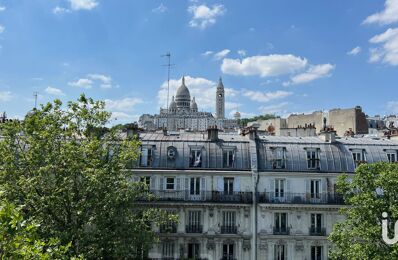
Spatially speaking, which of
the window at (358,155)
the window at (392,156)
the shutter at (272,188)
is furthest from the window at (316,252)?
the window at (392,156)

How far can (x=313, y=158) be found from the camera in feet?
106

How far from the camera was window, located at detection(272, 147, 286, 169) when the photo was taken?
104 feet

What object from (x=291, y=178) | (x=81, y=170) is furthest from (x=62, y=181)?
(x=291, y=178)

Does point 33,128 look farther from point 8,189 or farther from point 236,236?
point 236,236

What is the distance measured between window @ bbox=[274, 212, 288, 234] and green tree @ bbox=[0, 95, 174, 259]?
10.7 meters

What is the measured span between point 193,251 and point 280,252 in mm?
6032

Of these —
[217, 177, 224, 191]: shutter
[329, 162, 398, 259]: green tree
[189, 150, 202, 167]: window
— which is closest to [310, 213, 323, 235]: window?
[217, 177, 224, 191]: shutter

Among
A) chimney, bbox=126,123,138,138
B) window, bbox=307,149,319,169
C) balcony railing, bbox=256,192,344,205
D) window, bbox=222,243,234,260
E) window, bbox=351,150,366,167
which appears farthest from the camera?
chimney, bbox=126,123,138,138

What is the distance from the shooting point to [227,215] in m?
30.8

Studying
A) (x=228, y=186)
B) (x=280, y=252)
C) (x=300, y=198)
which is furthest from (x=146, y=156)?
(x=280, y=252)

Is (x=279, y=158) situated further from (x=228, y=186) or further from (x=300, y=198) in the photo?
(x=228, y=186)

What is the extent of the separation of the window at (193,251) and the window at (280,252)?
539 centimetres

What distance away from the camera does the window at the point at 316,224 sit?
30.7 meters

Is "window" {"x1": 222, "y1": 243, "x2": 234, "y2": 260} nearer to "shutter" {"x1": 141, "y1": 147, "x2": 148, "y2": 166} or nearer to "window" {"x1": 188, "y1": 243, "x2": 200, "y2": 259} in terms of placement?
"window" {"x1": 188, "y1": 243, "x2": 200, "y2": 259}
